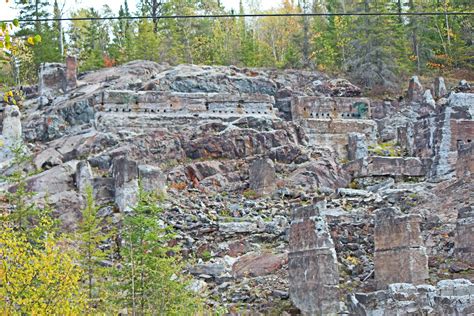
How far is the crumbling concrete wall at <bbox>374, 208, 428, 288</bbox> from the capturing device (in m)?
23.4

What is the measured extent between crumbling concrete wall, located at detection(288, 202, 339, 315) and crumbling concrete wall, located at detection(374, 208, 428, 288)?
4.75 feet

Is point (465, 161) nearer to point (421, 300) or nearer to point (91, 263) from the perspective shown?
point (421, 300)

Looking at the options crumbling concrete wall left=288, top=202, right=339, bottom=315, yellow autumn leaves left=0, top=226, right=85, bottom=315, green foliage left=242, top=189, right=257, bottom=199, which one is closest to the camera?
yellow autumn leaves left=0, top=226, right=85, bottom=315

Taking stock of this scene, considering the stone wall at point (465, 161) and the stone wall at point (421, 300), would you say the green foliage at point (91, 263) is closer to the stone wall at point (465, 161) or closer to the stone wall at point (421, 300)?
the stone wall at point (421, 300)

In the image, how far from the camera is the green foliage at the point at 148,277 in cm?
1916

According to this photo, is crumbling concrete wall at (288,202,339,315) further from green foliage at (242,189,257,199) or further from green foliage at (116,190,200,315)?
green foliage at (242,189,257,199)

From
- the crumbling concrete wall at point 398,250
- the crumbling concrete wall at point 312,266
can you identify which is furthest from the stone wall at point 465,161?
the crumbling concrete wall at point 312,266

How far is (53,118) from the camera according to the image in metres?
41.5

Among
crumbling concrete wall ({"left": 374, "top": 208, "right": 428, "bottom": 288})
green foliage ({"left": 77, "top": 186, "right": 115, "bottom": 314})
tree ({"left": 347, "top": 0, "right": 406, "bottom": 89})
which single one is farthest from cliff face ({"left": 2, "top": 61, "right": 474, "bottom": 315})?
green foliage ({"left": 77, "top": 186, "right": 115, "bottom": 314})

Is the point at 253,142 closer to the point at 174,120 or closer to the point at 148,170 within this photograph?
the point at 174,120

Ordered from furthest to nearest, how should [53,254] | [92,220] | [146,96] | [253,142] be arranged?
[146,96] < [253,142] < [92,220] < [53,254]

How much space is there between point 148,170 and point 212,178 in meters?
3.22

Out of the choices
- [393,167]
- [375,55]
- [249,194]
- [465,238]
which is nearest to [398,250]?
[465,238]

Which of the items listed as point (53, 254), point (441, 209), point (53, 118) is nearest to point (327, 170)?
point (441, 209)
